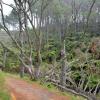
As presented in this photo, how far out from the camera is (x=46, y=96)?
231 inches

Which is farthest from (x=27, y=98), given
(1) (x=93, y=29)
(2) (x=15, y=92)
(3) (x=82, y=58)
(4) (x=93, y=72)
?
(1) (x=93, y=29)

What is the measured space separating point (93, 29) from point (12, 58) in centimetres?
1265

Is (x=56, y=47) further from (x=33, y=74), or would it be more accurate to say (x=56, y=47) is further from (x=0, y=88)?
(x=0, y=88)

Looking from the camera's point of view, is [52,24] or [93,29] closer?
[93,29]

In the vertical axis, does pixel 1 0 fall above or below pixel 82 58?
above

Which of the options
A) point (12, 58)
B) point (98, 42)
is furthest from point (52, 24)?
point (98, 42)

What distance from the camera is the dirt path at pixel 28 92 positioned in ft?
17.7

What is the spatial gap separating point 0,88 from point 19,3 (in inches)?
107

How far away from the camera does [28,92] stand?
5.73 m

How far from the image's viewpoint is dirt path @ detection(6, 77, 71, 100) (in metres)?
5.40

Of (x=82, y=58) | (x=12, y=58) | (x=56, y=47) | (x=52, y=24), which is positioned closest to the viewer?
(x=82, y=58)

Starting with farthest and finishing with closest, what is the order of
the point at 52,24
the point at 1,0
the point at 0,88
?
the point at 52,24 → the point at 1,0 → the point at 0,88

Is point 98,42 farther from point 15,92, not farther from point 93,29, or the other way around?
point 93,29

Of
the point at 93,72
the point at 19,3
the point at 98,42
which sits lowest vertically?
the point at 93,72
